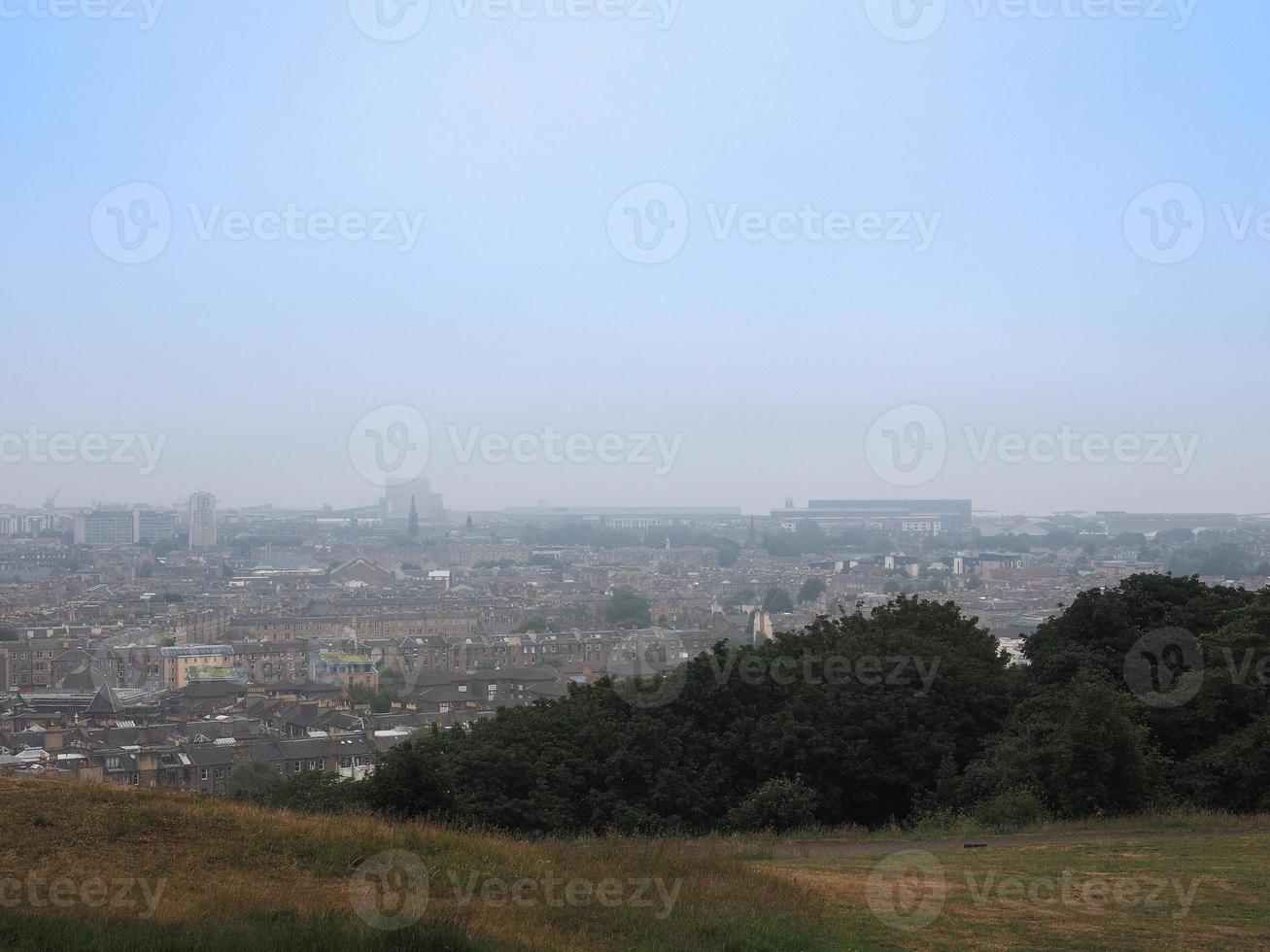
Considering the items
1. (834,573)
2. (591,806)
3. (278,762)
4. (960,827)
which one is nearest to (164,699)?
(278,762)

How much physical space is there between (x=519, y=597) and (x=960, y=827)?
52843 mm

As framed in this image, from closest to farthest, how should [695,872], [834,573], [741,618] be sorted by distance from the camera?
[695,872] < [741,618] < [834,573]

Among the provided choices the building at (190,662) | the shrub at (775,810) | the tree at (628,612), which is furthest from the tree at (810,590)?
the shrub at (775,810)

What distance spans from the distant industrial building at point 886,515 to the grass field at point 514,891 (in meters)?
97.2

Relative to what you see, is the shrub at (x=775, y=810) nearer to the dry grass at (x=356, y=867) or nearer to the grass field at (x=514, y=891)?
the grass field at (x=514, y=891)

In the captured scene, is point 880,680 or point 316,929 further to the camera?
point 880,680

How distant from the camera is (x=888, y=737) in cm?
1736

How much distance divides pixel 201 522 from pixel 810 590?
56.7m

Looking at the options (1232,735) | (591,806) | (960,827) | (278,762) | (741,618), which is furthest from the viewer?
(741,618)

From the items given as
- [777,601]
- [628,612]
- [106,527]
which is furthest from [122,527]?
[777,601]

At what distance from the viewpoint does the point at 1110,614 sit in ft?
60.4

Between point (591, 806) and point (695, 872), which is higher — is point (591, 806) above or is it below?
below

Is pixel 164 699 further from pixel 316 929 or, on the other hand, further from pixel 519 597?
pixel 519 597

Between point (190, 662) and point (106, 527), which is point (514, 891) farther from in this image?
point (106, 527)
